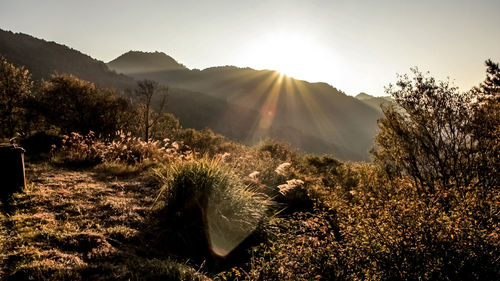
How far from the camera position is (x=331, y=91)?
118062 mm

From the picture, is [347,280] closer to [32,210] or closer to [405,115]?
[32,210]

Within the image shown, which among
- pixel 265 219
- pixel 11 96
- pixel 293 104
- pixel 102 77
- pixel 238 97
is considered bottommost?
pixel 265 219

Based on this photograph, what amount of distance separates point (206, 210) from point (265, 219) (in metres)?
1.29

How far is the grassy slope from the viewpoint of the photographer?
9.07ft

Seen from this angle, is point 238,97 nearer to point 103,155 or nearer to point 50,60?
point 50,60

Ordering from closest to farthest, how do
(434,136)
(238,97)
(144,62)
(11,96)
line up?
(434,136) → (11,96) → (238,97) → (144,62)

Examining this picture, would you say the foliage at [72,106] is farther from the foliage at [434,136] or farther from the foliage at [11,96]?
the foliage at [434,136]

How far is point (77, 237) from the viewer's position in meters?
3.48

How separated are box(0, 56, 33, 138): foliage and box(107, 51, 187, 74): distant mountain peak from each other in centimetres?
11158

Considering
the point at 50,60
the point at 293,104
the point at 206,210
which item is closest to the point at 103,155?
the point at 206,210

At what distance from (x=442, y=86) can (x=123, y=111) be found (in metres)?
18.9

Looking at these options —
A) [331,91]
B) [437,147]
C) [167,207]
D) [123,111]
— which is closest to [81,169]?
[167,207]

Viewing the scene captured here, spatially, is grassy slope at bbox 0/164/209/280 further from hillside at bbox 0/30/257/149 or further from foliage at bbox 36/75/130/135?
hillside at bbox 0/30/257/149

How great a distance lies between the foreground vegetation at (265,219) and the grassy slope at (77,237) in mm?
16
